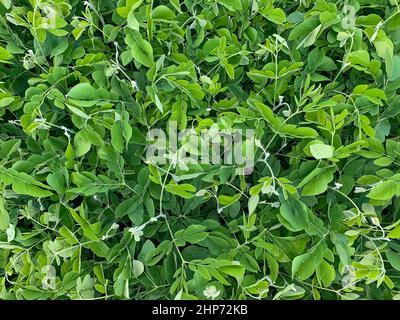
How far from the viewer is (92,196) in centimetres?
86

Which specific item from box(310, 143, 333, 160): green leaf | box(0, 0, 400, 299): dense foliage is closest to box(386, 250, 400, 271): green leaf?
box(0, 0, 400, 299): dense foliage

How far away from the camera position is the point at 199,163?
0.79 metres

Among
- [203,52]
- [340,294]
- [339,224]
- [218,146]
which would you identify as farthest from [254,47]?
[340,294]

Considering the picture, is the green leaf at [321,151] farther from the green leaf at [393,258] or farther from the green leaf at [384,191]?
the green leaf at [393,258]

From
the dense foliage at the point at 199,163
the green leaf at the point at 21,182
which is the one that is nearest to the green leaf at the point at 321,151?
the dense foliage at the point at 199,163

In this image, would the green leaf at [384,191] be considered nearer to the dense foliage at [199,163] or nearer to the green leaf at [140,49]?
the dense foliage at [199,163]

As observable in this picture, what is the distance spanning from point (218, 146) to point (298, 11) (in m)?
0.34

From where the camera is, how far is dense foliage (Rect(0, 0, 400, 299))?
789 mm

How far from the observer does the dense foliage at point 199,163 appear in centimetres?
79

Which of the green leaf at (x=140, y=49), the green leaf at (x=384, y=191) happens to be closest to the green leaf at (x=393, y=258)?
the green leaf at (x=384, y=191)
